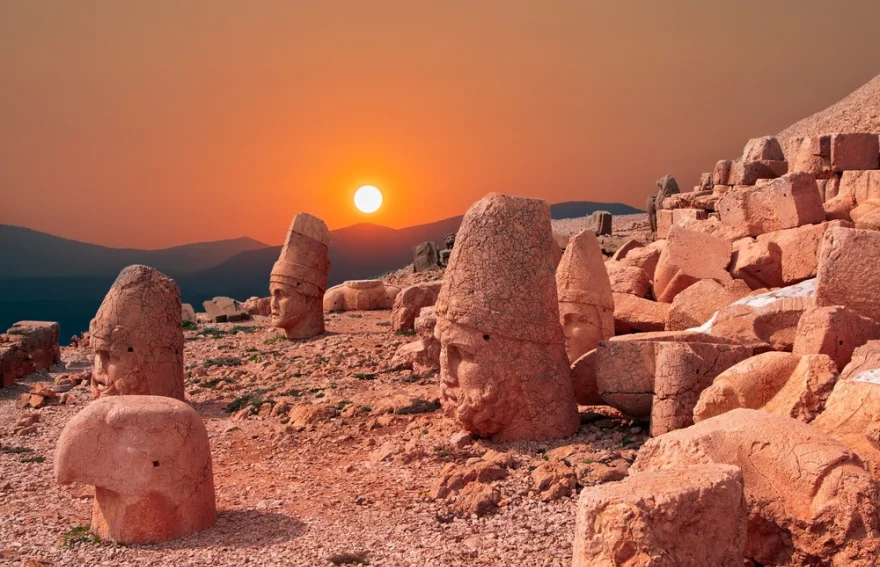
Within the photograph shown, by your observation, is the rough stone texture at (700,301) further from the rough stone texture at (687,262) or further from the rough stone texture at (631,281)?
the rough stone texture at (631,281)

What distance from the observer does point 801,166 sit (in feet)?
44.8

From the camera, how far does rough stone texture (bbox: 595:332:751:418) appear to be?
7145 mm

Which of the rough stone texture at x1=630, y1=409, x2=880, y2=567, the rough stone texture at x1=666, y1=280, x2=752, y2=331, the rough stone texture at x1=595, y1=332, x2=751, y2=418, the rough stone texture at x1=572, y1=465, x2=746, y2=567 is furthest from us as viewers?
the rough stone texture at x1=666, y1=280, x2=752, y2=331

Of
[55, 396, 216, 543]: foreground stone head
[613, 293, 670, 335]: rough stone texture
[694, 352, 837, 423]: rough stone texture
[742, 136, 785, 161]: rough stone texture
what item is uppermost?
[742, 136, 785, 161]: rough stone texture

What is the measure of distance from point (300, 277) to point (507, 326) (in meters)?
8.12

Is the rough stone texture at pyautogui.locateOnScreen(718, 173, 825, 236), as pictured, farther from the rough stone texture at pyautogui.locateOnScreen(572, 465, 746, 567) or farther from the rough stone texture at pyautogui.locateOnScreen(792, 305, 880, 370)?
the rough stone texture at pyautogui.locateOnScreen(572, 465, 746, 567)

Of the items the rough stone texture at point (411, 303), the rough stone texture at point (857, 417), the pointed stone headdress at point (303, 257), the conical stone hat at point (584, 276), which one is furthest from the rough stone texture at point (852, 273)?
the pointed stone headdress at point (303, 257)

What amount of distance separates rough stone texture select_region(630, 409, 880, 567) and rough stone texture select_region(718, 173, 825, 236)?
277 inches

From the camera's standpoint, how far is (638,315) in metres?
10.4

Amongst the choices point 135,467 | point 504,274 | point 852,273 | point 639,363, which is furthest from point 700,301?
point 135,467

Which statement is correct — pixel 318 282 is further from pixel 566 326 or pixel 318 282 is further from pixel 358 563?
pixel 358 563

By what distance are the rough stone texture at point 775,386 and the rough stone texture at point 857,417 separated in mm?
221

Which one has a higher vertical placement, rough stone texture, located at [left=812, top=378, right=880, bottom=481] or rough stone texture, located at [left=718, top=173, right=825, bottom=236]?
rough stone texture, located at [left=718, top=173, right=825, bottom=236]

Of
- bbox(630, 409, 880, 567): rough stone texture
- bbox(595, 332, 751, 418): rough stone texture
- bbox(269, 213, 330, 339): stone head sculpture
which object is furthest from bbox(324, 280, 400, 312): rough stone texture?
bbox(630, 409, 880, 567): rough stone texture
